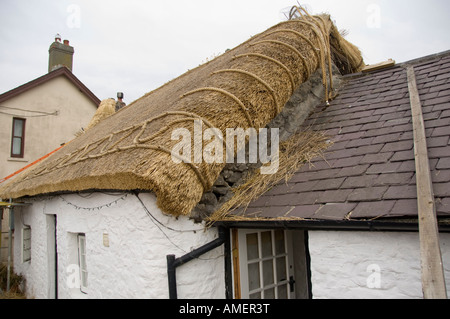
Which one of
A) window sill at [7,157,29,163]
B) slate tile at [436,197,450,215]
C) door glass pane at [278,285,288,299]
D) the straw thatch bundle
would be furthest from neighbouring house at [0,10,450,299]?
window sill at [7,157,29,163]

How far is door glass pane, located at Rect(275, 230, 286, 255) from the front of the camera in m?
4.64

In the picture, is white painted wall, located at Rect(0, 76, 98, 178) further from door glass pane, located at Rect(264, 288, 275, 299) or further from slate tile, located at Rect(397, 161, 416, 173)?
slate tile, located at Rect(397, 161, 416, 173)

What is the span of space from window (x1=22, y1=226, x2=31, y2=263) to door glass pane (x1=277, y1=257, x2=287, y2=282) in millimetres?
5858

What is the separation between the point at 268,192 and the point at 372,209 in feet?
4.30

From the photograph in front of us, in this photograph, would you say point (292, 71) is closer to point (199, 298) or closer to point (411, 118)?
point (411, 118)

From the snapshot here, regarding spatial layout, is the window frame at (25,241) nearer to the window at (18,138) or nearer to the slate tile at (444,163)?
the window at (18,138)

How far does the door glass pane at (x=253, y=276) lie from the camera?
4.17 m

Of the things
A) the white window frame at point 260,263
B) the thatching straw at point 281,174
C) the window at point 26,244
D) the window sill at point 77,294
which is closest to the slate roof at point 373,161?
the thatching straw at point 281,174

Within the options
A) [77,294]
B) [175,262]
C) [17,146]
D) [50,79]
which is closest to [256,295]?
[175,262]

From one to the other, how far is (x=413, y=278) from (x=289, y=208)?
1229 mm

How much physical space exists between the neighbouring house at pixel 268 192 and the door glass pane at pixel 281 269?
24 mm

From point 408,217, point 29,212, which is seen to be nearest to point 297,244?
point 408,217

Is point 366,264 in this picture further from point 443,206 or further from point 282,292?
point 282,292
